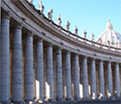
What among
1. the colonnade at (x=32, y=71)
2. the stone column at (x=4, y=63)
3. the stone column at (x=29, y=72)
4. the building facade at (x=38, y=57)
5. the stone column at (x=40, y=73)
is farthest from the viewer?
the stone column at (x=40, y=73)

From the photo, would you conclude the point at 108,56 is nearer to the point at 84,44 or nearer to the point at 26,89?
the point at 84,44

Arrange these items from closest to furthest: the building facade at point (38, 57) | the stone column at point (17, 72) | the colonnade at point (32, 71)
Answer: the colonnade at point (32, 71) < the building facade at point (38, 57) < the stone column at point (17, 72)

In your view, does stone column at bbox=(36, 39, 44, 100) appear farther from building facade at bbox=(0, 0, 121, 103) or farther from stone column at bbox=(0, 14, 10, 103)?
stone column at bbox=(0, 14, 10, 103)

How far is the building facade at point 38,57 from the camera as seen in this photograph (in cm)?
5703

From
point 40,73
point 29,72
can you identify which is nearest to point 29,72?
point 29,72

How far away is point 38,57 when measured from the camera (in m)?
78.9

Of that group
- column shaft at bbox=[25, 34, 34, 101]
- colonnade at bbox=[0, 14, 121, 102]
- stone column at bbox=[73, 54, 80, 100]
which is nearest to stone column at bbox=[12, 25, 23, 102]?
colonnade at bbox=[0, 14, 121, 102]

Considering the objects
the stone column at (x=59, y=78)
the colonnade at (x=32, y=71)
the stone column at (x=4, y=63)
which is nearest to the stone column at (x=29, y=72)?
the colonnade at (x=32, y=71)

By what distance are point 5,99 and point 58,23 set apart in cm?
5026

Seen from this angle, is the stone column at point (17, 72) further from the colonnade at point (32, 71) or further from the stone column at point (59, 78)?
the stone column at point (59, 78)

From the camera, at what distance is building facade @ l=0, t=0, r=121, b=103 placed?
57031 millimetres

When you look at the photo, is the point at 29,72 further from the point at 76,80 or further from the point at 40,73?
the point at 76,80

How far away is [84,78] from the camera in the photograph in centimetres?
11356

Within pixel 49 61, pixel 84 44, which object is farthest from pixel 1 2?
pixel 84 44
